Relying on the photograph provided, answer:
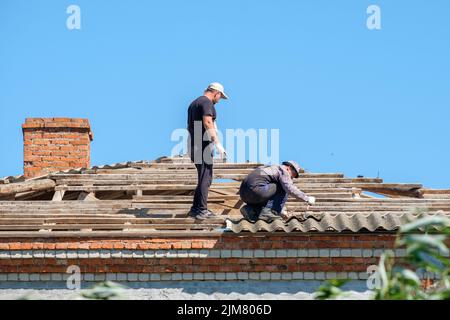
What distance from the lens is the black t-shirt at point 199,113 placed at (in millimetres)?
11008

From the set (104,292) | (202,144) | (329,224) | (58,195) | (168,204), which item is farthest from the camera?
(58,195)

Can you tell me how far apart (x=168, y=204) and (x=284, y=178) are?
6.40 ft

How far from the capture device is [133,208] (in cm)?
1191

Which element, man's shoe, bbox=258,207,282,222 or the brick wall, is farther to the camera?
man's shoe, bbox=258,207,282,222

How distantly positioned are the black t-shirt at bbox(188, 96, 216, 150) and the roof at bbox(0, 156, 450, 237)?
0.95m

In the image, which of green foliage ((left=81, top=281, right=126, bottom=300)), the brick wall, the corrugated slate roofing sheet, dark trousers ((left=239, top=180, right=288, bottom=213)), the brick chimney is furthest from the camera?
the brick chimney

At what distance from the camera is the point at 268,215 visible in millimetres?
10664

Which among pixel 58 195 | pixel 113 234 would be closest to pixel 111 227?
pixel 113 234

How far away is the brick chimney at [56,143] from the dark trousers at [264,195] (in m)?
6.55

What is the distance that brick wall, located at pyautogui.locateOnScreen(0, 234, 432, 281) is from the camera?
32.7 feet

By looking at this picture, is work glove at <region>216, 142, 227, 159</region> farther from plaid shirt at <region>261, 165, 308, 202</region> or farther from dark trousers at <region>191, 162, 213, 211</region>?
plaid shirt at <region>261, 165, 308, 202</region>

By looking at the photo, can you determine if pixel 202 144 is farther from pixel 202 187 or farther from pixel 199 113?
pixel 202 187

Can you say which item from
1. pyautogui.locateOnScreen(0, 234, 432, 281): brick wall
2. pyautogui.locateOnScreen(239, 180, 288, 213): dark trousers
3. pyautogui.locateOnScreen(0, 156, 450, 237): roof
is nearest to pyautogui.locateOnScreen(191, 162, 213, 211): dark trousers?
pyautogui.locateOnScreen(0, 156, 450, 237): roof
